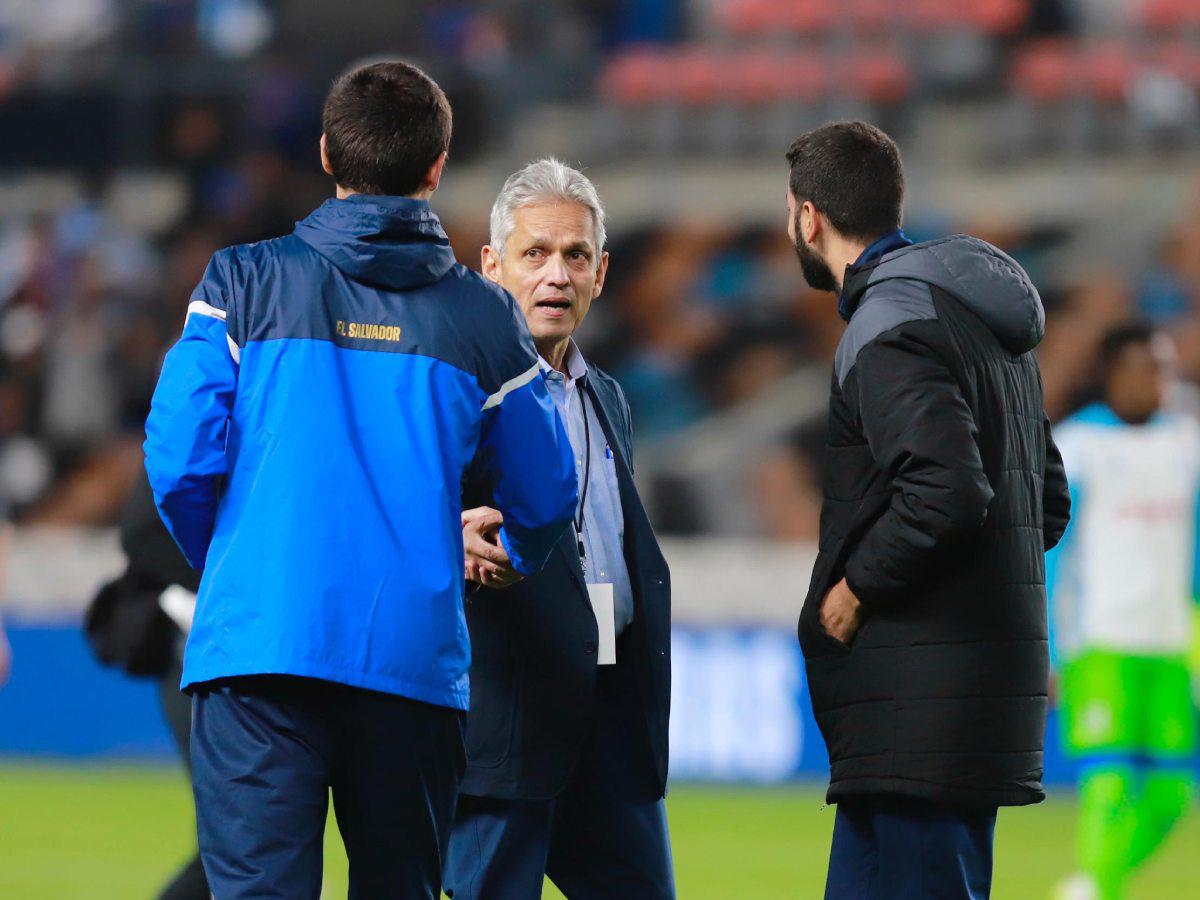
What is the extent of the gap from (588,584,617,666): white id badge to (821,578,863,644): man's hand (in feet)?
1.96

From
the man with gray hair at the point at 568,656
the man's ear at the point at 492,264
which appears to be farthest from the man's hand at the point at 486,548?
the man's ear at the point at 492,264

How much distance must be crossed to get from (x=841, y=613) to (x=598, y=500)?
2.49 feet

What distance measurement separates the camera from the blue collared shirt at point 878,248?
13.3ft

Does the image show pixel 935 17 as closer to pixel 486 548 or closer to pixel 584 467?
pixel 584 467

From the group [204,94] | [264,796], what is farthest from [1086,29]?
[264,796]

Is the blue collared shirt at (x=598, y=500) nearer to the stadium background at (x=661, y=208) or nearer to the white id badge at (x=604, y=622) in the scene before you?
the white id badge at (x=604, y=622)

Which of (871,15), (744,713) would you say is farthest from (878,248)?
(871,15)

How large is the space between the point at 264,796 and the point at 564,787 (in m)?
1.00

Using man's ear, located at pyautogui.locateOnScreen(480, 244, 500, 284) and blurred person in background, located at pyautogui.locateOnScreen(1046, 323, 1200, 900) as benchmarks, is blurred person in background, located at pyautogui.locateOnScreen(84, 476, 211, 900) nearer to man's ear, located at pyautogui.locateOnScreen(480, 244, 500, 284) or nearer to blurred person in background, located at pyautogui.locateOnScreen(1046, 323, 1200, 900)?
man's ear, located at pyautogui.locateOnScreen(480, 244, 500, 284)

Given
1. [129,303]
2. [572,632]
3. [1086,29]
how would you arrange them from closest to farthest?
[572,632] → [129,303] → [1086,29]

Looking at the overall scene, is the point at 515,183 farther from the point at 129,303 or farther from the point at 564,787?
the point at 129,303

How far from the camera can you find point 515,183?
4602 mm

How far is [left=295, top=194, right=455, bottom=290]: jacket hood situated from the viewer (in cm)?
362

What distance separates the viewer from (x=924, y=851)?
3906 millimetres
